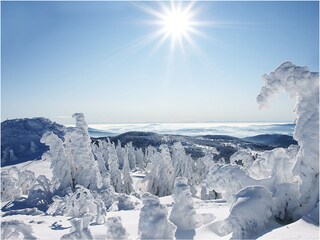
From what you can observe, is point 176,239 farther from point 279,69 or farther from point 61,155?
point 61,155

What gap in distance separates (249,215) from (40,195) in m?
24.1

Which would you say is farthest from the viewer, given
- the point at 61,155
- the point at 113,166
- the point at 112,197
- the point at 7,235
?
the point at 113,166

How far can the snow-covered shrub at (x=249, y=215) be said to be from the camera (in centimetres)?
1020


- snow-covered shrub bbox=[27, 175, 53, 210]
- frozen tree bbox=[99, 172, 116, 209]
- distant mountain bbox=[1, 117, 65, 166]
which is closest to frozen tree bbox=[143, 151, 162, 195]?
frozen tree bbox=[99, 172, 116, 209]

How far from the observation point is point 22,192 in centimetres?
3750

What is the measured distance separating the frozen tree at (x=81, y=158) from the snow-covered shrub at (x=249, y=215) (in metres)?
24.5

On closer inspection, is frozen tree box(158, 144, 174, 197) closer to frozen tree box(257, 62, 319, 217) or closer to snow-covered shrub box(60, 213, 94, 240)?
frozen tree box(257, 62, 319, 217)

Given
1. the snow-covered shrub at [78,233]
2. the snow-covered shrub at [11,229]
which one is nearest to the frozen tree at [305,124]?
the snow-covered shrub at [78,233]

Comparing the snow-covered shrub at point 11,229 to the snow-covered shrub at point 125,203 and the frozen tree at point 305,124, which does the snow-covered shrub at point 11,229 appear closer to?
the frozen tree at point 305,124

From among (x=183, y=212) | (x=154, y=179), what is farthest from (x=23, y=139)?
(x=183, y=212)

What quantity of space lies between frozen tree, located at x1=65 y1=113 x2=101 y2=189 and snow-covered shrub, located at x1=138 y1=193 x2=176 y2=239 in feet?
76.8

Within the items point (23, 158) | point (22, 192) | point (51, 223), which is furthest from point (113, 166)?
point (23, 158)

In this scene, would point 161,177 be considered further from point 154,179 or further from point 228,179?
point 228,179

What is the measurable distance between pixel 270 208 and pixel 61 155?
1033 inches
